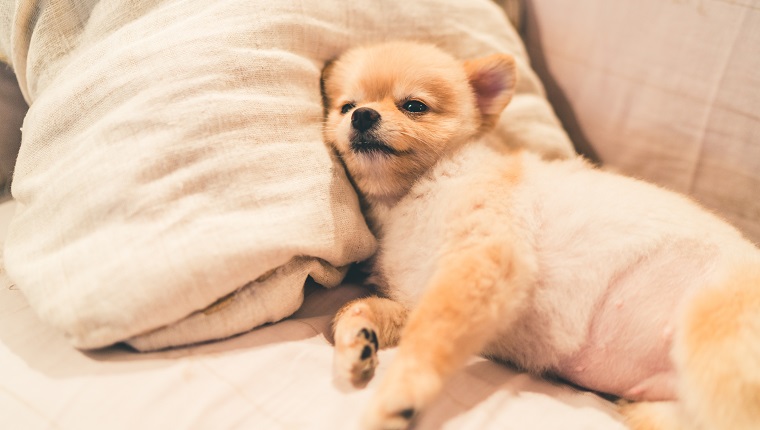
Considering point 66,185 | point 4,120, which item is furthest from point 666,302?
point 4,120

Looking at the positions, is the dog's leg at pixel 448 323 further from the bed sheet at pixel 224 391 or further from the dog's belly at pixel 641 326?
the dog's belly at pixel 641 326

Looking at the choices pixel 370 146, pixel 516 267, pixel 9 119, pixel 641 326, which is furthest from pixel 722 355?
pixel 9 119

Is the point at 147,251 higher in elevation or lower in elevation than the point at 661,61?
lower

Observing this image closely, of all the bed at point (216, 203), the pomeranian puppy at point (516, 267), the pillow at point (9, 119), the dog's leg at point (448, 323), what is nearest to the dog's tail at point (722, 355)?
the pomeranian puppy at point (516, 267)

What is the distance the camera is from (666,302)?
121cm

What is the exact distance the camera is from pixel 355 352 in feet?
3.79

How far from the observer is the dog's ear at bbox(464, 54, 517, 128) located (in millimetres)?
1648

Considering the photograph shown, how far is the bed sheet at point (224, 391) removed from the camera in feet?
3.24

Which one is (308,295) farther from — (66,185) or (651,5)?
(651,5)

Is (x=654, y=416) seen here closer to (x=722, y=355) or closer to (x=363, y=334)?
Answer: (x=722, y=355)

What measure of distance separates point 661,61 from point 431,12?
2.67ft

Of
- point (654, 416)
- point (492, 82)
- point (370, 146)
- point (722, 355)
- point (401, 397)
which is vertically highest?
point (492, 82)

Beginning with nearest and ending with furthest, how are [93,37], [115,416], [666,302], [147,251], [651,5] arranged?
[115,416] → [147,251] → [666,302] → [93,37] → [651,5]

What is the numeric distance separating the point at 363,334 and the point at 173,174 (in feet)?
1.96
